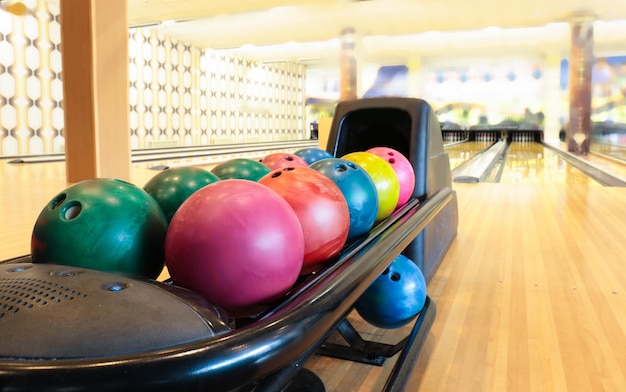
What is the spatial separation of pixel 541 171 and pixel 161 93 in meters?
5.82

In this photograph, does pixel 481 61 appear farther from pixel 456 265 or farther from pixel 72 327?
pixel 72 327

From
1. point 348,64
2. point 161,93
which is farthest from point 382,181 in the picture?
point 348,64

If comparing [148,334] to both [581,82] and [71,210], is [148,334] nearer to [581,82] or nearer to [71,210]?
[71,210]

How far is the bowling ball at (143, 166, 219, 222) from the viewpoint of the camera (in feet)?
3.21

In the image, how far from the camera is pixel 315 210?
2.94 ft

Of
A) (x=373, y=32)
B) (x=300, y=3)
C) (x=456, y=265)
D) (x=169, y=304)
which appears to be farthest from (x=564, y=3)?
(x=169, y=304)

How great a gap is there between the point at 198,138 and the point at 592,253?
27.5 ft

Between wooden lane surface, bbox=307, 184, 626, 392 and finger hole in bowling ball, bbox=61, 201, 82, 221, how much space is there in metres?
0.53

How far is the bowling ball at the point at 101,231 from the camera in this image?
0.73 metres

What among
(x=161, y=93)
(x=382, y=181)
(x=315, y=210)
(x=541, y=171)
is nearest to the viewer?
(x=315, y=210)

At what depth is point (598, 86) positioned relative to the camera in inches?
405

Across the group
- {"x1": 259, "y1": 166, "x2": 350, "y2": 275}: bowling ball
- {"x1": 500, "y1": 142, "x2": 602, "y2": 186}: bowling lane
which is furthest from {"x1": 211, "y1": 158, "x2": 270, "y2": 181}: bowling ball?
{"x1": 500, "y1": 142, "x2": 602, "y2": 186}: bowling lane

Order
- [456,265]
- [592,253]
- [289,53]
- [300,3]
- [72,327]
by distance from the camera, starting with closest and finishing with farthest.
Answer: [72,327] → [456,265] → [592,253] → [300,3] → [289,53]

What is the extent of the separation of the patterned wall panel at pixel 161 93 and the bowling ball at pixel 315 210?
5.99 metres
